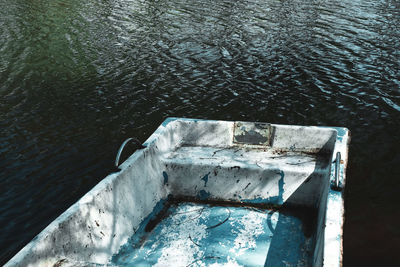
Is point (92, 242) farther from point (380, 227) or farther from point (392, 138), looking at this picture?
point (392, 138)

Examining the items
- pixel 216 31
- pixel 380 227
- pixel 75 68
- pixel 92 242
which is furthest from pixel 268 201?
pixel 216 31

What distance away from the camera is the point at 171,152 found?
5.15m

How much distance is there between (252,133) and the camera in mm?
5266

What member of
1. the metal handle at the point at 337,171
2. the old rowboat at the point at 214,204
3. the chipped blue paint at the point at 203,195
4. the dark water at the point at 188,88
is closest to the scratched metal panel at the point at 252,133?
the old rowboat at the point at 214,204

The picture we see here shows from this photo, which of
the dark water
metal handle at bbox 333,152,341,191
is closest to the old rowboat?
metal handle at bbox 333,152,341,191

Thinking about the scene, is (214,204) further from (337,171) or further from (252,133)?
(337,171)

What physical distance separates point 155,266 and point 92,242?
26.5 inches

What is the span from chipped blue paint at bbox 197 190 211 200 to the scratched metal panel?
92 cm

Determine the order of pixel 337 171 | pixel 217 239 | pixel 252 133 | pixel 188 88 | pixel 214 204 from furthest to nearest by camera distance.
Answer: pixel 188 88 → pixel 252 133 → pixel 214 204 → pixel 217 239 → pixel 337 171

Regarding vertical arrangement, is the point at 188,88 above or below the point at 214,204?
below

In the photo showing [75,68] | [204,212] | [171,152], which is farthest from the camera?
[75,68]

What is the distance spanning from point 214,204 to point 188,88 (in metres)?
5.63

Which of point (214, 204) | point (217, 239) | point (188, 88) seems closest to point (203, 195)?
point (214, 204)

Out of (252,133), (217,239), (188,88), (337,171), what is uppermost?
(337,171)
